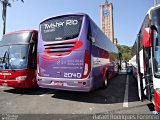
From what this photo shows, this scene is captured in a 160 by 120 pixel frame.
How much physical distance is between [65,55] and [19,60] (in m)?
2.68

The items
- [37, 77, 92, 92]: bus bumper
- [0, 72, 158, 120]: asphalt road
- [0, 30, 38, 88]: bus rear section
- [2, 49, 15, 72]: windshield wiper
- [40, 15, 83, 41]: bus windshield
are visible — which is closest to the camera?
[0, 72, 158, 120]: asphalt road

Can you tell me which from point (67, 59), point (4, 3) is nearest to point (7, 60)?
point (67, 59)

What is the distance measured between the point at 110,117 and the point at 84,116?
77 centimetres

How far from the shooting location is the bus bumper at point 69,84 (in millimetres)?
5602

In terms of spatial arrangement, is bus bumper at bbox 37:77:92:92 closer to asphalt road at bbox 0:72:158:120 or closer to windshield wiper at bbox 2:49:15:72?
asphalt road at bbox 0:72:158:120

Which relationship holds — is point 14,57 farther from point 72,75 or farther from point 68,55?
point 72,75

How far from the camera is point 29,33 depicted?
7.72 m

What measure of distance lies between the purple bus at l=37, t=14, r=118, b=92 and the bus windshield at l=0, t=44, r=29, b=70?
1.12 meters

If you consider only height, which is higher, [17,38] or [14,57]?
[17,38]

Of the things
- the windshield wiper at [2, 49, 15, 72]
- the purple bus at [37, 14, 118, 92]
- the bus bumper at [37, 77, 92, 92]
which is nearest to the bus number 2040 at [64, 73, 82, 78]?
the purple bus at [37, 14, 118, 92]

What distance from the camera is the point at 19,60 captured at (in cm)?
729

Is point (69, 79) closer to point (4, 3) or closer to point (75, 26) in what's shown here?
point (75, 26)

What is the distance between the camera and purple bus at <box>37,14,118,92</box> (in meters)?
5.67

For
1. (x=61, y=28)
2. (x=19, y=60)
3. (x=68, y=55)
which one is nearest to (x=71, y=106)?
(x=68, y=55)
